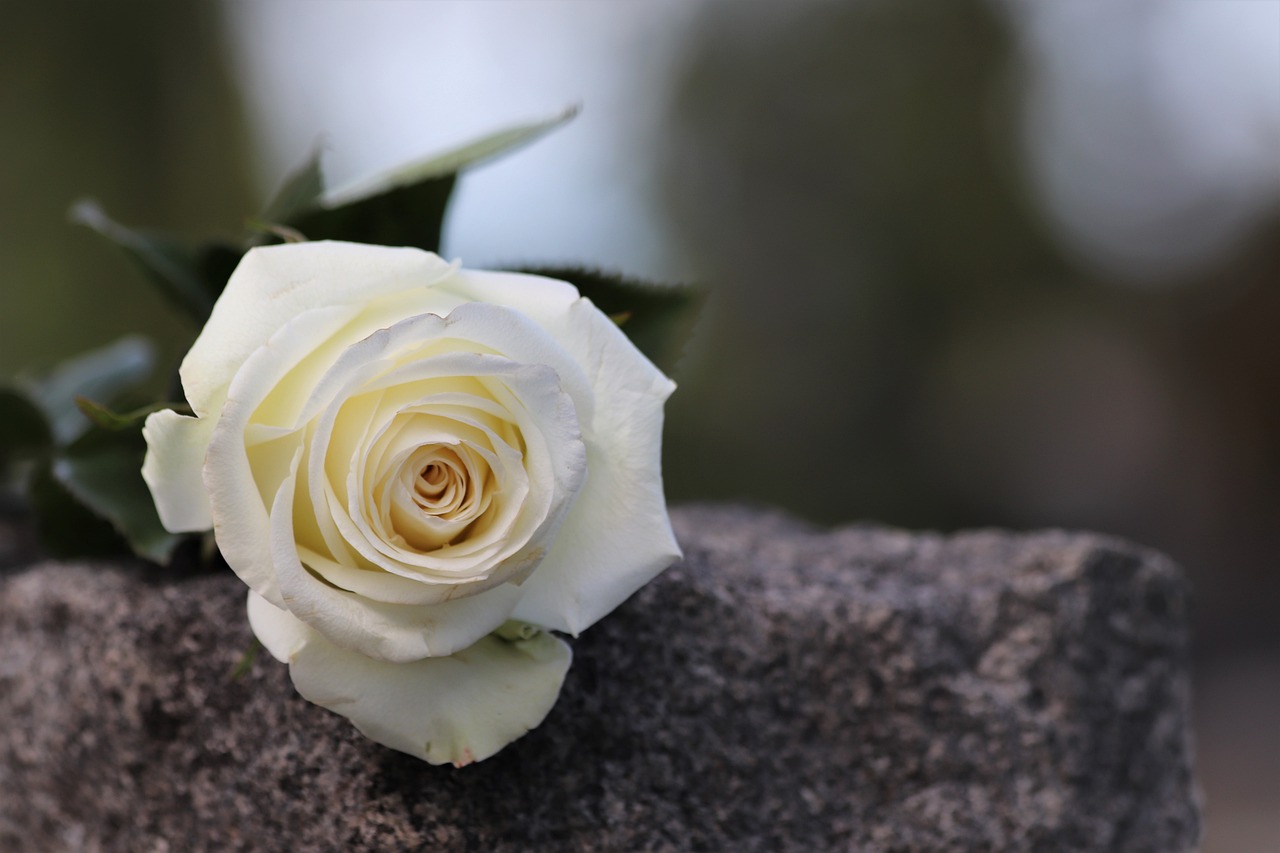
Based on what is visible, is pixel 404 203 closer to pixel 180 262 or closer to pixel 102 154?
pixel 180 262

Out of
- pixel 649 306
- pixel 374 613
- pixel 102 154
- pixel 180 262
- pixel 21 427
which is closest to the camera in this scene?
pixel 374 613

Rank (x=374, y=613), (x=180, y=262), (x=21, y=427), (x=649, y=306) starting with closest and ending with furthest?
(x=374, y=613)
(x=649, y=306)
(x=180, y=262)
(x=21, y=427)

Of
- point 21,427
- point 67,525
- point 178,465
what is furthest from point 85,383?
point 178,465

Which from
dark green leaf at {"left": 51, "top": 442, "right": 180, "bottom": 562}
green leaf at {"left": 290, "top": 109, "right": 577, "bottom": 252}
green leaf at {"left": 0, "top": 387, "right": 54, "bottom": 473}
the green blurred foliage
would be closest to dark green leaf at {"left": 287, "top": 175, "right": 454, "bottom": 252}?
green leaf at {"left": 290, "top": 109, "right": 577, "bottom": 252}

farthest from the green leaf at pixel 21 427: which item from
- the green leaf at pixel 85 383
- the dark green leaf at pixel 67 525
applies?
the dark green leaf at pixel 67 525

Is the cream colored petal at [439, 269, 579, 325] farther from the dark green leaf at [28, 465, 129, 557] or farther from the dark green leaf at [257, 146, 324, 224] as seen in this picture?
the dark green leaf at [28, 465, 129, 557]

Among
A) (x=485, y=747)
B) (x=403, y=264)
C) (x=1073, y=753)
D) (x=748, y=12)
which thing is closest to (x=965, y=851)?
(x=1073, y=753)

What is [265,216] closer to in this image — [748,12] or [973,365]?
[973,365]
